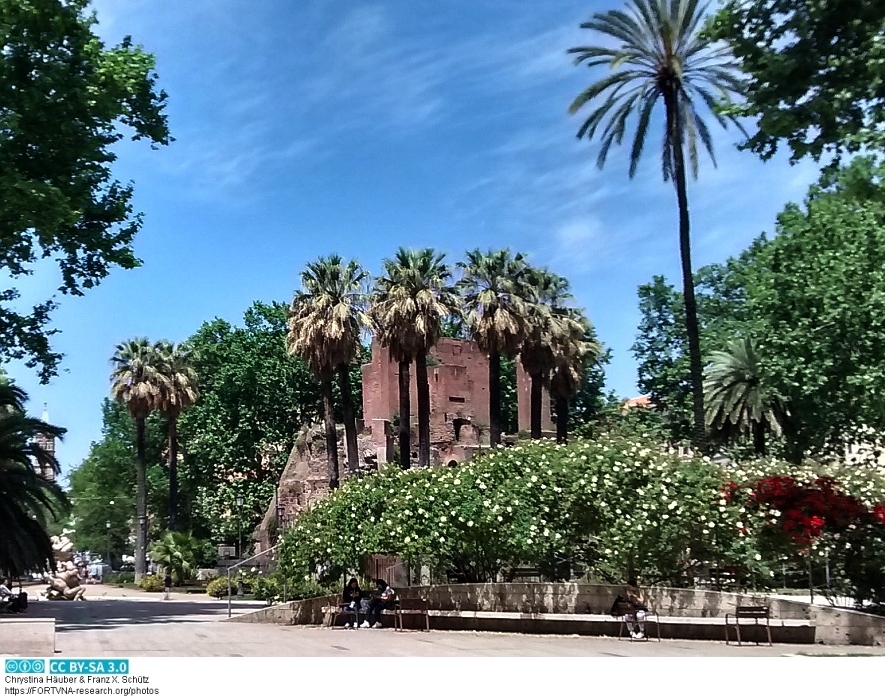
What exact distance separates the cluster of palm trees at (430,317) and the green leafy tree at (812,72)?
22.8 m

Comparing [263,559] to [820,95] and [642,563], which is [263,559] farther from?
[820,95]

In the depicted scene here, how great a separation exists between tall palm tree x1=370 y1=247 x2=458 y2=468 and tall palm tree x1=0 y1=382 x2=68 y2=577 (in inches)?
508

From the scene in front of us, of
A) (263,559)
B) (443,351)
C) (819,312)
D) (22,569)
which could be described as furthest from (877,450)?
(443,351)

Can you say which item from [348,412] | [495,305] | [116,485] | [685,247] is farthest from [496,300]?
[116,485]

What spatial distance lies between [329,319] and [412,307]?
13.0ft

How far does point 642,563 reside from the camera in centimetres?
1898

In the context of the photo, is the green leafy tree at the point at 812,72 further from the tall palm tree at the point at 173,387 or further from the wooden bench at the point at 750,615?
Answer: the tall palm tree at the point at 173,387

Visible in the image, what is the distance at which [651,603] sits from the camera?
18.3 metres

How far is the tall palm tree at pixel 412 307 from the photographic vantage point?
1480 inches

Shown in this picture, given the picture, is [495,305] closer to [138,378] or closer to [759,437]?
[759,437]

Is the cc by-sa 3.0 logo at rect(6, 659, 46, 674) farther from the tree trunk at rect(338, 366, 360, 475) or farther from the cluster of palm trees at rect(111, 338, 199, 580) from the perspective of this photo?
the cluster of palm trees at rect(111, 338, 199, 580)

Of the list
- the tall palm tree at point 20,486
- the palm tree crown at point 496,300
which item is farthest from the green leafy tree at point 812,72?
the tall palm tree at point 20,486

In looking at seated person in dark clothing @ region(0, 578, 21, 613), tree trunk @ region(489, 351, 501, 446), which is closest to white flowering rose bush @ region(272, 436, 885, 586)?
seated person in dark clothing @ region(0, 578, 21, 613)

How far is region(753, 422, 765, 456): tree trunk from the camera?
3872 centimetres
